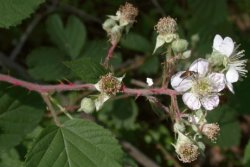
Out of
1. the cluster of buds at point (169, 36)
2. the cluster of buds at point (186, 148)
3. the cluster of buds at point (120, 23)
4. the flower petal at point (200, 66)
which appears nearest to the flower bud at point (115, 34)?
the cluster of buds at point (120, 23)

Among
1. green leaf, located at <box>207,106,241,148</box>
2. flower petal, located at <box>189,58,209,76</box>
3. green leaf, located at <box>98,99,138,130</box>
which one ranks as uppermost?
green leaf, located at <box>207,106,241,148</box>

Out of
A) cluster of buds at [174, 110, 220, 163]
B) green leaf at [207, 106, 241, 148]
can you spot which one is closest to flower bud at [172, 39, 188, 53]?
cluster of buds at [174, 110, 220, 163]

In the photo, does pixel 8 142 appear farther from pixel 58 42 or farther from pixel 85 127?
pixel 58 42

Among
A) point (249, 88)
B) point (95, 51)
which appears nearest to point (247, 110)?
point (249, 88)

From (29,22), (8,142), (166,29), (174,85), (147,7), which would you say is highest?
(147,7)

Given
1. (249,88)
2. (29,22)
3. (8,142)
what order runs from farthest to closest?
(29,22) < (249,88) < (8,142)

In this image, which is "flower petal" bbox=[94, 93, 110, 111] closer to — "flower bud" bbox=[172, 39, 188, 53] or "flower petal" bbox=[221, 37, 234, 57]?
"flower bud" bbox=[172, 39, 188, 53]

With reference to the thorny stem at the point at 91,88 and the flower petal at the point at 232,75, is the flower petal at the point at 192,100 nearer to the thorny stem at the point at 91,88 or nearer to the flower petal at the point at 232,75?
the thorny stem at the point at 91,88
